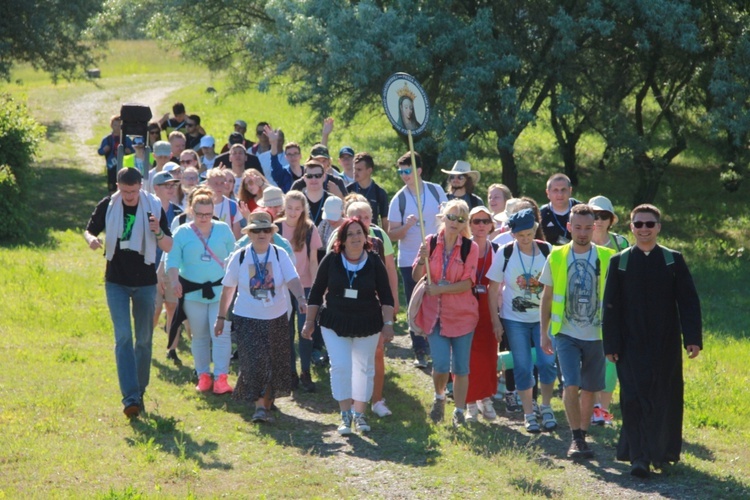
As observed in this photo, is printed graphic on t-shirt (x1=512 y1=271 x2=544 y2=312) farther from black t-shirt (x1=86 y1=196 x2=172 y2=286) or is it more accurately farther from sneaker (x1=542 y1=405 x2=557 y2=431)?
black t-shirt (x1=86 y1=196 x2=172 y2=286)

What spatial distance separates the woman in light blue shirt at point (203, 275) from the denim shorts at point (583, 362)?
3.26 m

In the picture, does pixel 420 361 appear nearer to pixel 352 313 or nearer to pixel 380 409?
pixel 380 409

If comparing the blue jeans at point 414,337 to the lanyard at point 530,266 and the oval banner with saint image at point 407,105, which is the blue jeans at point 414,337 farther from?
the lanyard at point 530,266

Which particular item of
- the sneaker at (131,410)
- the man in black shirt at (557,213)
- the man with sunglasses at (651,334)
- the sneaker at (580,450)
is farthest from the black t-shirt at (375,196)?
the man with sunglasses at (651,334)

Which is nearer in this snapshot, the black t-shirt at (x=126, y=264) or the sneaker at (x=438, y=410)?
the black t-shirt at (x=126, y=264)

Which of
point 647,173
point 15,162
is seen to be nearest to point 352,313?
point 15,162

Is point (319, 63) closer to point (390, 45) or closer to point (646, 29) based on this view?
point (390, 45)

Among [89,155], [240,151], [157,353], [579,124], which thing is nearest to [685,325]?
[157,353]

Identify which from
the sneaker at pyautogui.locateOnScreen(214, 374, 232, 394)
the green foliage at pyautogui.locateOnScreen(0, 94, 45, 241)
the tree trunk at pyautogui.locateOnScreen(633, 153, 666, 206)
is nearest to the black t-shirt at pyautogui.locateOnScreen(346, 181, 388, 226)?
the sneaker at pyautogui.locateOnScreen(214, 374, 232, 394)

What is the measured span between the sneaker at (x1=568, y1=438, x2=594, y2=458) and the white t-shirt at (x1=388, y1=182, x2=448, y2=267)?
12.2ft

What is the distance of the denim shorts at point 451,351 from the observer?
9.31 metres

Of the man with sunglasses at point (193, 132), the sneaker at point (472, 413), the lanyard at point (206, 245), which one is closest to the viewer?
the sneaker at point (472, 413)

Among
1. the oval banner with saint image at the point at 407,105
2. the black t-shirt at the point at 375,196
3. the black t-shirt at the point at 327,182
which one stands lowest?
the black t-shirt at the point at 375,196

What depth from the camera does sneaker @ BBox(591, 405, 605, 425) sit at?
9531mm
